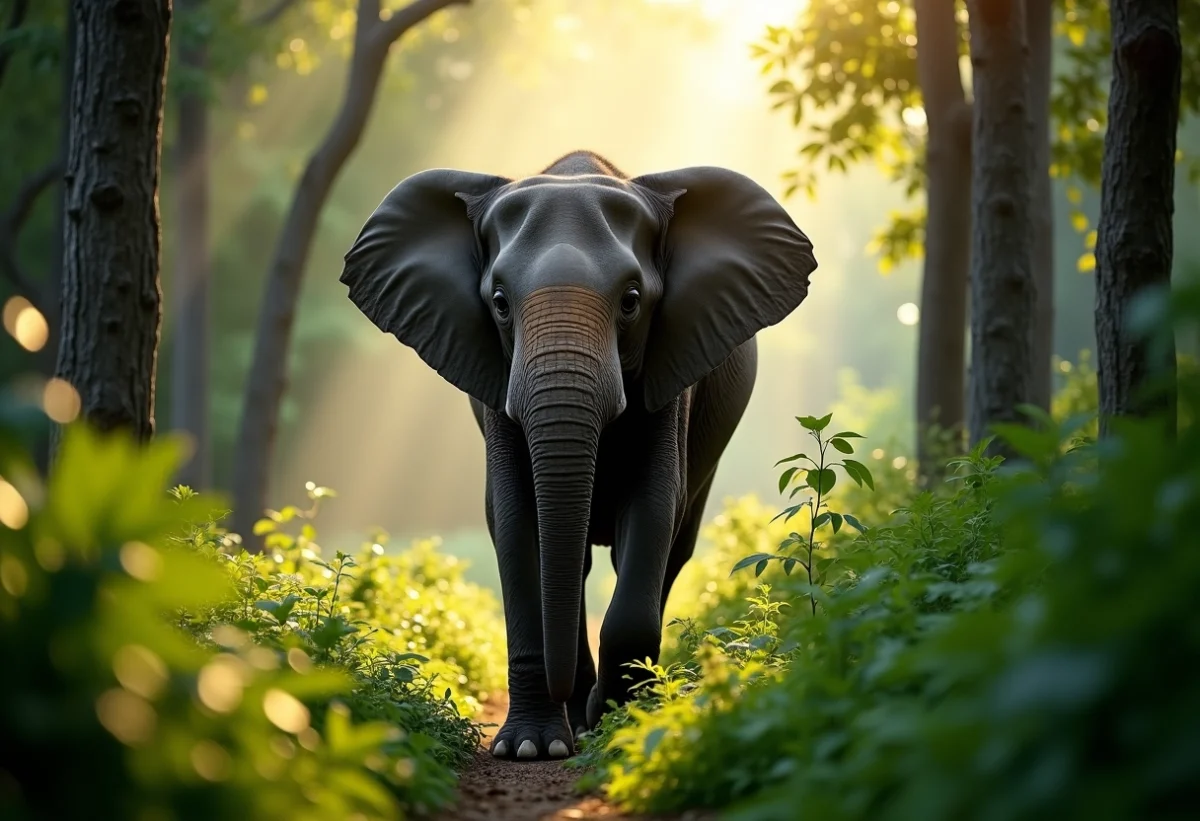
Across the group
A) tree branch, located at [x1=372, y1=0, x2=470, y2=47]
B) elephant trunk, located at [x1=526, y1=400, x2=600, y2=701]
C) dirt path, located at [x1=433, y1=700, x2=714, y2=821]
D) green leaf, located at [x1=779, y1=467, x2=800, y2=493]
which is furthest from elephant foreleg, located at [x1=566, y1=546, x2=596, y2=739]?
tree branch, located at [x1=372, y1=0, x2=470, y2=47]

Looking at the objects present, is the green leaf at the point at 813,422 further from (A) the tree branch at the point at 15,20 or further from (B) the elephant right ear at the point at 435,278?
(A) the tree branch at the point at 15,20

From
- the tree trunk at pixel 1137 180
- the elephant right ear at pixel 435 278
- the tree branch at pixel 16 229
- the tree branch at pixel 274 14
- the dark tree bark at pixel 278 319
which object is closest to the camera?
the tree trunk at pixel 1137 180

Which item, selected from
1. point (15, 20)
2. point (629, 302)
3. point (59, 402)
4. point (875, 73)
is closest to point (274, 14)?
point (15, 20)

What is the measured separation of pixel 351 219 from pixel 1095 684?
126 ft

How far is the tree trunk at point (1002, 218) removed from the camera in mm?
8961

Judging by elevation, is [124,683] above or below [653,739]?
below

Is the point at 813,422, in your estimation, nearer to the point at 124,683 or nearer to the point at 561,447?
the point at 561,447

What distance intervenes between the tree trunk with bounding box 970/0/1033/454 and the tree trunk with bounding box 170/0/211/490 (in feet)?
33.6

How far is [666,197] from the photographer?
7.16m

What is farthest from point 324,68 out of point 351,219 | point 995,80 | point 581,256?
point 581,256

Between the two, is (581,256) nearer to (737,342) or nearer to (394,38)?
(737,342)

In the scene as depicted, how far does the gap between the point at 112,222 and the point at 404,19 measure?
642 cm

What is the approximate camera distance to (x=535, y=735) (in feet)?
20.8

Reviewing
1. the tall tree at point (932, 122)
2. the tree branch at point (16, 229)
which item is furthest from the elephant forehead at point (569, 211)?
the tree branch at point (16, 229)
